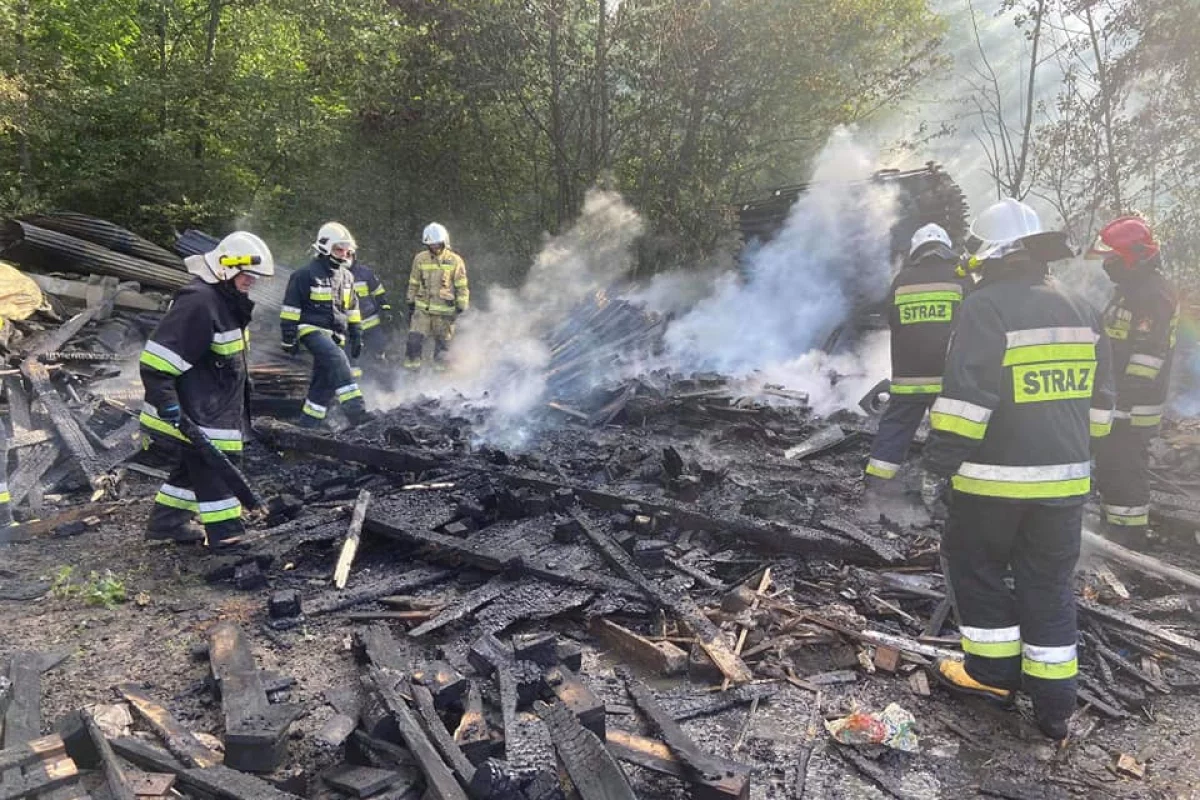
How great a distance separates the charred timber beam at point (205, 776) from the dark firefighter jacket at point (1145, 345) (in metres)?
6.65

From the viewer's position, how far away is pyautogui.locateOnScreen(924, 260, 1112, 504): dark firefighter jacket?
3.55 metres

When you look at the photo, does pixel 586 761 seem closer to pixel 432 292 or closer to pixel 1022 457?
pixel 1022 457

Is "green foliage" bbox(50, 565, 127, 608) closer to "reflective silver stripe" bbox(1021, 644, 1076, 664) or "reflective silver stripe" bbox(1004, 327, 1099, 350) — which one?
"reflective silver stripe" bbox(1021, 644, 1076, 664)

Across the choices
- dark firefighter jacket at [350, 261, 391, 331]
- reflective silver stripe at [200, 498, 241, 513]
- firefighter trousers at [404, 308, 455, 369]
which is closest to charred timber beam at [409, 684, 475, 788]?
reflective silver stripe at [200, 498, 241, 513]

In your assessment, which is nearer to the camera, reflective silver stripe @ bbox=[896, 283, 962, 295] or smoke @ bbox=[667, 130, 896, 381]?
reflective silver stripe @ bbox=[896, 283, 962, 295]

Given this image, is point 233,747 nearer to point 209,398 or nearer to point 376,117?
point 209,398

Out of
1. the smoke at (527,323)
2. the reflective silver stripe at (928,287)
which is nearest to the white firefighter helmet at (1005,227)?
the reflective silver stripe at (928,287)

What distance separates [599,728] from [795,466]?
16.1ft

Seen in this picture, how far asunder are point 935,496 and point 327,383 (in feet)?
21.4

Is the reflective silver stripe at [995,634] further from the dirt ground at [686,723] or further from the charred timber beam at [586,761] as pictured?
the charred timber beam at [586,761]

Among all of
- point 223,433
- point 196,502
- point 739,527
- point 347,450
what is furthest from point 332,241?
point 739,527

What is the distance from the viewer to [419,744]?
306cm

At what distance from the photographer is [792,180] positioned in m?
17.8

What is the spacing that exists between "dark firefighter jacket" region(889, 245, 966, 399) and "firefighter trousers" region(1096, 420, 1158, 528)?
148cm
